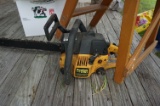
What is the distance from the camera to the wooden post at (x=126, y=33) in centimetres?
79

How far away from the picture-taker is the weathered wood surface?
927 millimetres

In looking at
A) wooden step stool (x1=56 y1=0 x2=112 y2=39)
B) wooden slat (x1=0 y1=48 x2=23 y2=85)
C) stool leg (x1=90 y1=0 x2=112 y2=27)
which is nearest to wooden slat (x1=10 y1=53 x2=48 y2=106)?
wooden slat (x1=0 y1=48 x2=23 y2=85)

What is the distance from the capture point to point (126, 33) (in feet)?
2.81

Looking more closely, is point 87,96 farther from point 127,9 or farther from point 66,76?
point 127,9

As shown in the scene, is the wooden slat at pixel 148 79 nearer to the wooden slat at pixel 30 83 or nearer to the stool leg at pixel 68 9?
the wooden slat at pixel 30 83

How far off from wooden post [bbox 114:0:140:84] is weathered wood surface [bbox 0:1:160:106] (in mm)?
129

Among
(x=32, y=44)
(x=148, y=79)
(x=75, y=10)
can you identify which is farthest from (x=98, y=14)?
(x=148, y=79)

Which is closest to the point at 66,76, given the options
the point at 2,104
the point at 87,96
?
the point at 87,96

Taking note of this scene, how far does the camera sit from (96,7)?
1.65m

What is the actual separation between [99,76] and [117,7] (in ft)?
5.28

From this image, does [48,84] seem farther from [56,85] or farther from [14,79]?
[14,79]

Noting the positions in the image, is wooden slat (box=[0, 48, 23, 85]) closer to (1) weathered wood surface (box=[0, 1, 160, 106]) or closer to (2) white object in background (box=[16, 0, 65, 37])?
(1) weathered wood surface (box=[0, 1, 160, 106])

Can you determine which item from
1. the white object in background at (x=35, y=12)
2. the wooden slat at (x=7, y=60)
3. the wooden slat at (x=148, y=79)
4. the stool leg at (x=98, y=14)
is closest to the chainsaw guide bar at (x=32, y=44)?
the wooden slat at (x=7, y=60)

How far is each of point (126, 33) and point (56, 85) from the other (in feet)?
1.79
